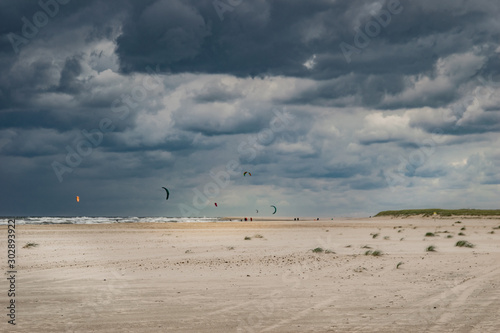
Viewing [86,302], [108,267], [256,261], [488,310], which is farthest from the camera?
[256,261]

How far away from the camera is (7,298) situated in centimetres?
1396

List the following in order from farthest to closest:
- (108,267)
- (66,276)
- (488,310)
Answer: (108,267), (66,276), (488,310)

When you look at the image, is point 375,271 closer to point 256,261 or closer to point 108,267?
point 256,261

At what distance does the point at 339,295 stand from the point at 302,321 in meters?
3.58

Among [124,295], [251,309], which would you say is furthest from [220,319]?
[124,295]

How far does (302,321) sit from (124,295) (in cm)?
629

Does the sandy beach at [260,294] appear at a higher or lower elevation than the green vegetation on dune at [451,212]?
lower

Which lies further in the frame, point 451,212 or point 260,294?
point 451,212

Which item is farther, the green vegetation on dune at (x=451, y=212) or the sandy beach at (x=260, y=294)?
the green vegetation on dune at (x=451, y=212)

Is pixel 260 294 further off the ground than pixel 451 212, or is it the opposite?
pixel 451 212

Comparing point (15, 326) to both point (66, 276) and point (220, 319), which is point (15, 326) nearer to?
point (220, 319)

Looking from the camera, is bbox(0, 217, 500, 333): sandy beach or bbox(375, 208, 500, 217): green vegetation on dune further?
bbox(375, 208, 500, 217): green vegetation on dune

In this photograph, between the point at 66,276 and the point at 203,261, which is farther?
the point at 203,261

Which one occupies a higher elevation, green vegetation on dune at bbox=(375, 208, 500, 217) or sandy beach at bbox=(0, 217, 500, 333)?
green vegetation on dune at bbox=(375, 208, 500, 217)
